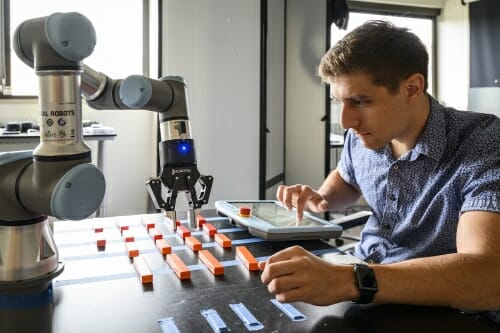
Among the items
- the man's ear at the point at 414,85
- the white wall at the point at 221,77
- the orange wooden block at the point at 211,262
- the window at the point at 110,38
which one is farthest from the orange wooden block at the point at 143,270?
the window at the point at 110,38

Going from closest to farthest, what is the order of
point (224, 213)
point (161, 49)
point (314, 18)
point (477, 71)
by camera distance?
point (224, 213), point (161, 49), point (314, 18), point (477, 71)

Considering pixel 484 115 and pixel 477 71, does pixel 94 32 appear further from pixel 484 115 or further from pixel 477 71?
pixel 477 71

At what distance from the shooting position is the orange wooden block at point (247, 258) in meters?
1.06

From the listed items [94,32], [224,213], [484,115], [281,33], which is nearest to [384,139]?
[484,115]

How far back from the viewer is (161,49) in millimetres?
3115

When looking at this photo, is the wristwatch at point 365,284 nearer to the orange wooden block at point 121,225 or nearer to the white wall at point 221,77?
the orange wooden block at point 121,225

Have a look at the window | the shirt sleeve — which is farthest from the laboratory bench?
the window

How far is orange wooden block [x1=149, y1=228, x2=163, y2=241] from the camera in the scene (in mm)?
1268

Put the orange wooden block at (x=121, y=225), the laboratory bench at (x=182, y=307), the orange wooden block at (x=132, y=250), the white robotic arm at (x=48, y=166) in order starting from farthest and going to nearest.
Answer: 1. the orange wooden block at (x=121, y=225)
2. the orange wooden block at (x=132, y=250)
3. the laboratory bench at (x=182, y=307)
4. the white robotic arm at (x=48, y=166)

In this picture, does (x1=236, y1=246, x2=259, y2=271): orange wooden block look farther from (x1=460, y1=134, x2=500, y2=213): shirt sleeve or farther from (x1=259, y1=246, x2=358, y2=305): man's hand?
(x1=460, y1=134, x2=500, y2=213): shirt sleeve

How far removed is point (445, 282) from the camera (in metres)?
0.86

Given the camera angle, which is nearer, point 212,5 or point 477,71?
point 212,5

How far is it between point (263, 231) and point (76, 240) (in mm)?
481

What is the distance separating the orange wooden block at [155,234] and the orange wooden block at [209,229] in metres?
0.13
